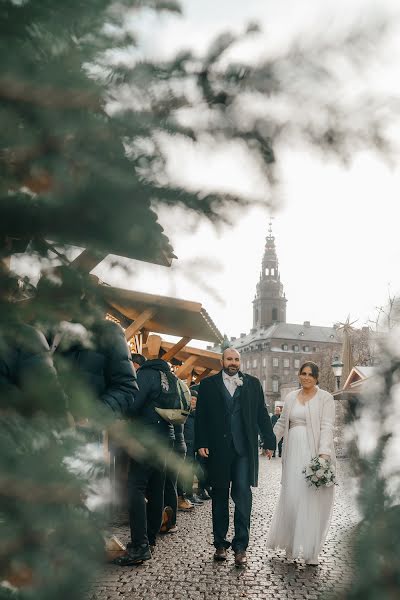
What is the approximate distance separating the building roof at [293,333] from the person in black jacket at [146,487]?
382 feet

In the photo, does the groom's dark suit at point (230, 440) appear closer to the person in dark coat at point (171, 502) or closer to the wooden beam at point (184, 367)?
the person in dark coat at point (171, 502)

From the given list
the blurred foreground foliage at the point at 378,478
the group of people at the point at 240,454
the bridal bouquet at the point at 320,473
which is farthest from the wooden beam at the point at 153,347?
the blurred foreground foliage at the point at 378,478

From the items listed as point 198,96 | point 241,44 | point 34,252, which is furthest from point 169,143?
point 34,252

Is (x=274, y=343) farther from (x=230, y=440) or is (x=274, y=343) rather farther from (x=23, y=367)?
(x=23, y=367)

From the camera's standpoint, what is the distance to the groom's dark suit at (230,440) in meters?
5.80

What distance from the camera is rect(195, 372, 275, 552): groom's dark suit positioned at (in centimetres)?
580

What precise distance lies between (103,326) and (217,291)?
252 mm

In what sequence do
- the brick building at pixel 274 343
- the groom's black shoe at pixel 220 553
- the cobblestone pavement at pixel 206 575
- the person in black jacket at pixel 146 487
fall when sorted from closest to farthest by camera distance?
1. the cobblestone pavement at pixel 206 575
2. the person in black jacket at pixel 146 487
3. the groom's black shoe at pixel 220 553
4. the brick building at pixel 274 343

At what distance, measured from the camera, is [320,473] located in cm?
589

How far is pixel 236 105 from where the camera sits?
138 cm

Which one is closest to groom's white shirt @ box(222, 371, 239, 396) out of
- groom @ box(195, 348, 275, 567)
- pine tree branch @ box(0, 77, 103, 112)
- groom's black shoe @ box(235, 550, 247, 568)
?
groom @ box(195, 348, 275, 567)

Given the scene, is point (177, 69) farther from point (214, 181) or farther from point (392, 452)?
point (392, 452)

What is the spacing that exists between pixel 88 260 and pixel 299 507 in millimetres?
5192

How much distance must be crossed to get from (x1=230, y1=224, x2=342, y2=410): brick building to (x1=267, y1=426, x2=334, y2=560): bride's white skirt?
106 metres
